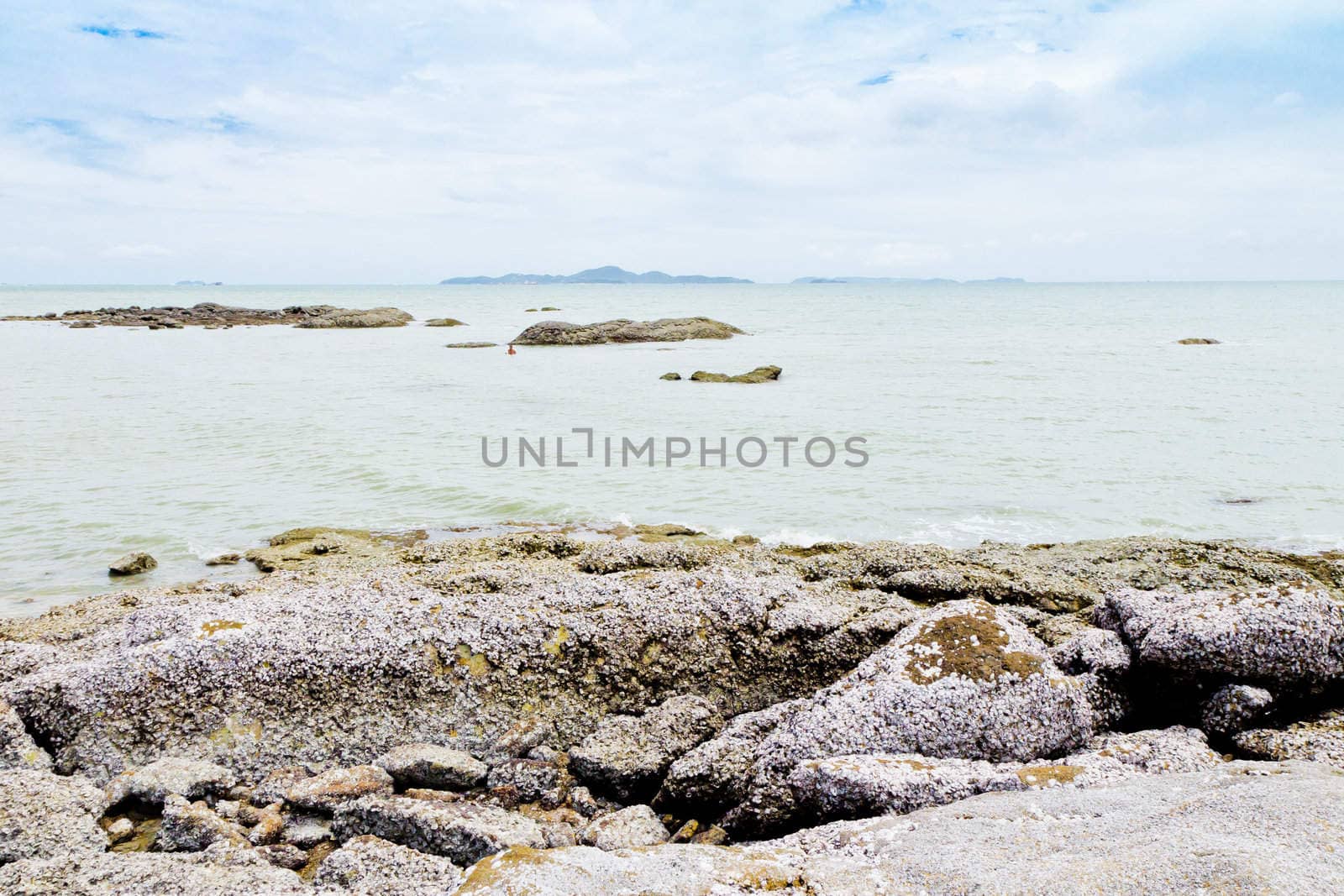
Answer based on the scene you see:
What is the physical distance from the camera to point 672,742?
5.08 meters

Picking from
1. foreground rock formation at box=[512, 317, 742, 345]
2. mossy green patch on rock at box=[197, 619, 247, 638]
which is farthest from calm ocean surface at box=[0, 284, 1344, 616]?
foreground rock formation at box=[512, 317, 742, 345]

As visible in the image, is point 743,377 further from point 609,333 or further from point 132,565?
point 132,565

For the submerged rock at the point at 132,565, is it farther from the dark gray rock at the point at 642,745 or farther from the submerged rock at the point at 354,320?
the submerged rock at the point at 354,320

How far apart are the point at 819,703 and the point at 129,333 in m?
63.2

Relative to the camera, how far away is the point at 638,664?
561cm

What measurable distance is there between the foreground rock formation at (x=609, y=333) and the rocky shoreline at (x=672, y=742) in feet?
136

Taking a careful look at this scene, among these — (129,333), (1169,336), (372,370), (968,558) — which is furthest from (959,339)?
(129,333)

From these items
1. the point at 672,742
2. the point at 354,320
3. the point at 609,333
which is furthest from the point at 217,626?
the point at 354,320

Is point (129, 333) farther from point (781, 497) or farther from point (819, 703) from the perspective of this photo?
point (819, 703)

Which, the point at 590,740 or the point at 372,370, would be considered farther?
the point at 372,370

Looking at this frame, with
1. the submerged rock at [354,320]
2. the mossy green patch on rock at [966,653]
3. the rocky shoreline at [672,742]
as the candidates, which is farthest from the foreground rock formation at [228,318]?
the mossy green patch on rock at [966,653]

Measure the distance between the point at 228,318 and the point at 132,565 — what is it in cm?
6803

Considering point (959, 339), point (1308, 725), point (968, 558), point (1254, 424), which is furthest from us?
point (959, 339)

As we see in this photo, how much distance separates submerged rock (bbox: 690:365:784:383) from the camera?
2945 cm
